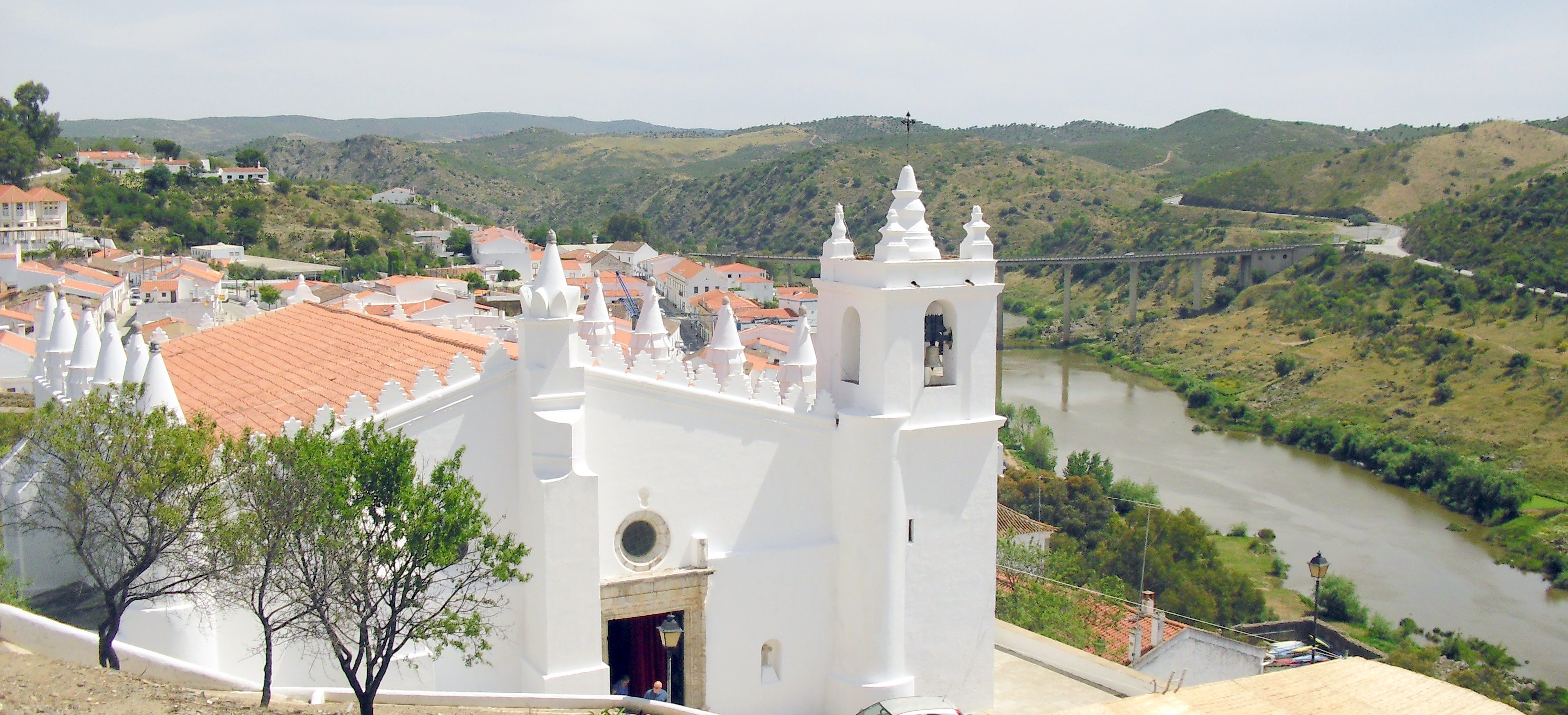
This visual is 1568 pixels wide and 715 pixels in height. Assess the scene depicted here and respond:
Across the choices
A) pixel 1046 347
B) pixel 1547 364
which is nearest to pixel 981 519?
pixel 1547 364

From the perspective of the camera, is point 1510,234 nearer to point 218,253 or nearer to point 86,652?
point 218,253

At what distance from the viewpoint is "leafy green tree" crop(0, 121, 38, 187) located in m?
65.8

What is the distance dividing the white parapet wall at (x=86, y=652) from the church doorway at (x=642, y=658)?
4553 mm

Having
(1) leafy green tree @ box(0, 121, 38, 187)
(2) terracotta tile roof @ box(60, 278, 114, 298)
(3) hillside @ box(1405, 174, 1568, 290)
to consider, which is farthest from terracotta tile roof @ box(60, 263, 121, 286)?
(3) hillside @ box(1405, 174, 1568, 290)

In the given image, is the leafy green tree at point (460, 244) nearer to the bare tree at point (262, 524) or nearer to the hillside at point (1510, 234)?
the hillside at point (1510, 234)

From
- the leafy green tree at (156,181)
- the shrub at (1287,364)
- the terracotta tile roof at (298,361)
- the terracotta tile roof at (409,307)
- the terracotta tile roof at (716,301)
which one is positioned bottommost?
the shrub at (1287,364)

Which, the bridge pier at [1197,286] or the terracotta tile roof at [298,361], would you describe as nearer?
the terracotta tile roof at [298,361]

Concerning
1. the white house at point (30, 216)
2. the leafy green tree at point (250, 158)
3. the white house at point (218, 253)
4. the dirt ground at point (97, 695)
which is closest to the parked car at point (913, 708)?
the dirt ground at point (97, 695)

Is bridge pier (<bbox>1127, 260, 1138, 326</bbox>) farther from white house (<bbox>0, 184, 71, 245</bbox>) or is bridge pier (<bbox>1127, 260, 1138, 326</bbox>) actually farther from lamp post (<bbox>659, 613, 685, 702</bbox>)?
lamp post (<bbox>659, 613, 685, 702</bbox>)

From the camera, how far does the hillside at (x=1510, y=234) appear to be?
55.2 metres

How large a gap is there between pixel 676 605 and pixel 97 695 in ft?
19.5

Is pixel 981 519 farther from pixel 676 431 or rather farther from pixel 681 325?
pixel 681 325

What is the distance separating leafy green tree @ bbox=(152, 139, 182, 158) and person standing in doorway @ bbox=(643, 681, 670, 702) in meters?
89.1

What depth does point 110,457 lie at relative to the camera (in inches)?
365
